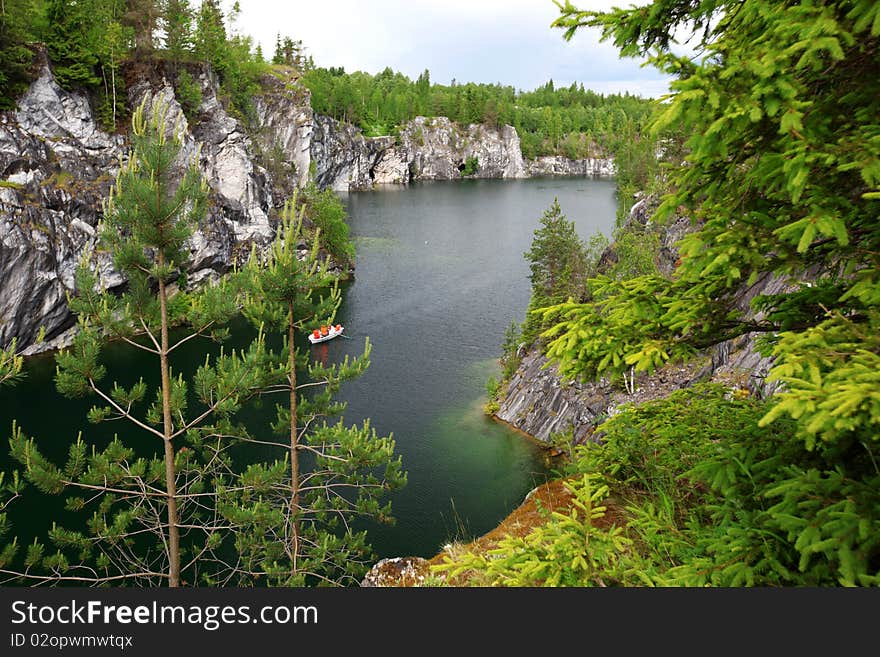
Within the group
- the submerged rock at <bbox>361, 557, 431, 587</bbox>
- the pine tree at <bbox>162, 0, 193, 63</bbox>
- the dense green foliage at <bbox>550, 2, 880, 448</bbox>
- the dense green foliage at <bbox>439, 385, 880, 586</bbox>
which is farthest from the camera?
the pine tree at <bbox>162, 0, 193, 63</bbox>

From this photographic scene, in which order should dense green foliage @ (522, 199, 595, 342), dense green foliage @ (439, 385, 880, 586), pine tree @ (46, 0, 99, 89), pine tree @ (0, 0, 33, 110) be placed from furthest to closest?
1. pine tree @ (46, 0, 99, 89)
2. pine tree @ (0, 0, 33, 110)
3. dense green foliage @ (522, 199, 595, 342)
4. dense green foliage @ (439, 385, 880, 586)

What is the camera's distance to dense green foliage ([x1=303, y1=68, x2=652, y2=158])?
396ft

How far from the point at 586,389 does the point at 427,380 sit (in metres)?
9.67

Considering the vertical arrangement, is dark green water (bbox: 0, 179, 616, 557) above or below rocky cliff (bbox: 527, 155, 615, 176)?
below

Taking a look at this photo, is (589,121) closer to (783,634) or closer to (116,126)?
(116,126)

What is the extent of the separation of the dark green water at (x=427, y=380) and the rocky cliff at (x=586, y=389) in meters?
1.32

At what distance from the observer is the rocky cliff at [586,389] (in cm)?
1728

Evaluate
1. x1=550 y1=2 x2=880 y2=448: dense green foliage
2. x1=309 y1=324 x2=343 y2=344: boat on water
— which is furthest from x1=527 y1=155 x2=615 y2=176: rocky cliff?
x1=550 y1=2 x2=880 y2=448: dense green foliage

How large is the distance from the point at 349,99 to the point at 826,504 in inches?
5017

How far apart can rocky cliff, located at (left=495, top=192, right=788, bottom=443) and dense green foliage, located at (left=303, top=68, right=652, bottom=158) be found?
92.9m

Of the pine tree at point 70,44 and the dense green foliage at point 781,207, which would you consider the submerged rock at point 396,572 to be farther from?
the pine tree at point 70,44

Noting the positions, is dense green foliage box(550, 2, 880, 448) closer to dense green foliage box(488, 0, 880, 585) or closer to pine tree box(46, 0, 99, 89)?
dense green foliage box(488, 0, 880, 585)

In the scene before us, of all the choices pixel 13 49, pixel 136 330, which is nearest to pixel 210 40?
pixel 13 49

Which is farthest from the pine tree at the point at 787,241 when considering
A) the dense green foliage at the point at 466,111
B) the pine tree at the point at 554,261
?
the dense green foliage at the point at 466,111
